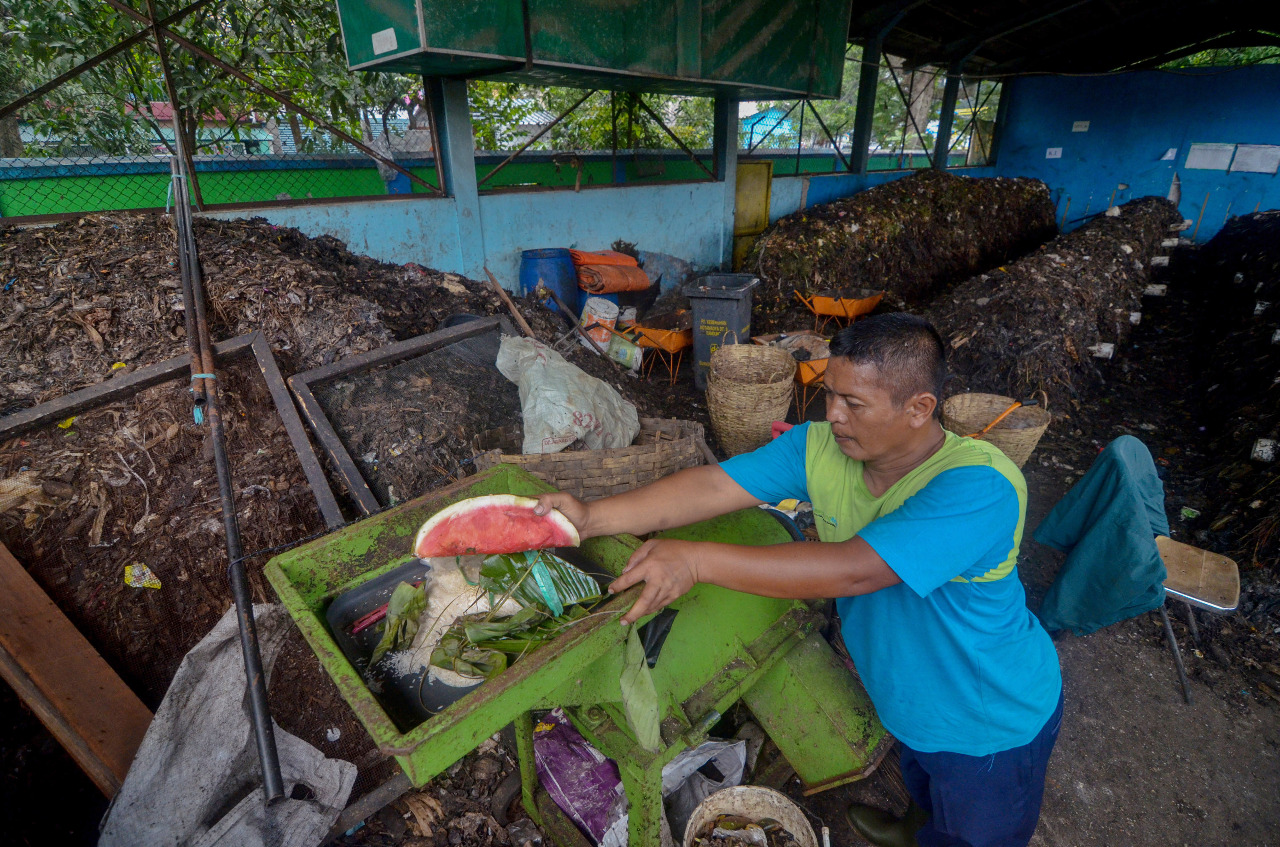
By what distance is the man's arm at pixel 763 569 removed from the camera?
1427mm

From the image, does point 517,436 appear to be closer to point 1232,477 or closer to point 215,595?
point 215,595

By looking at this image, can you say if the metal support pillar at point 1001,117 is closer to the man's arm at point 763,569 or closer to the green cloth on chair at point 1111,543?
the green cloth on chair at point 1111,543

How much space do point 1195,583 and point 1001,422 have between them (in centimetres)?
149

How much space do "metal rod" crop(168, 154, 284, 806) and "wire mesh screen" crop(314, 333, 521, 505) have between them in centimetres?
65

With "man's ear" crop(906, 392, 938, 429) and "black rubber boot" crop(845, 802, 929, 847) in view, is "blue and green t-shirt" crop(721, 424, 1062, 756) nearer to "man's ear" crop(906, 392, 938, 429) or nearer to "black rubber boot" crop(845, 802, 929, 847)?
"man's ear" crop(906, 392, 938, 429)

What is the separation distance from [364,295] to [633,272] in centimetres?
287

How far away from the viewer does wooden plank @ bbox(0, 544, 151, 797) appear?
2.02m

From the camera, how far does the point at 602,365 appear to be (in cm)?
529

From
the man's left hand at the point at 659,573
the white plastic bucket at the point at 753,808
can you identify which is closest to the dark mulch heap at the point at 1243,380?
the white plastic bucket at the point at 753,808

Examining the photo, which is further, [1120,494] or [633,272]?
[633,272]

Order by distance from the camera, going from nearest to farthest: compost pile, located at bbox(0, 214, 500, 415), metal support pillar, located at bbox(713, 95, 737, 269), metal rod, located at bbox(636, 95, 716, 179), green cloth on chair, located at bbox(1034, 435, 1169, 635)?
green cloth on chair, located at bbox(1034, 435, 1169, 635) → compost pile, located at bbox(0, 214, 500, 415) → metal rod, located at bbox(636, 95, 716, 179) → metal support pillar, located at bbox(713, 95, 737, 269)

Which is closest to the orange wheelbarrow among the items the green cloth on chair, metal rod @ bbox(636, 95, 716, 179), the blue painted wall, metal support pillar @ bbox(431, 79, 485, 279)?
metal rod @ bbox(636, 95, 716, 179)

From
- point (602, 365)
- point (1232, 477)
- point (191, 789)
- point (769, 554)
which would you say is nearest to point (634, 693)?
point (769, 554)

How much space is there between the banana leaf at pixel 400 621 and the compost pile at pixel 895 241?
21.6 feet
